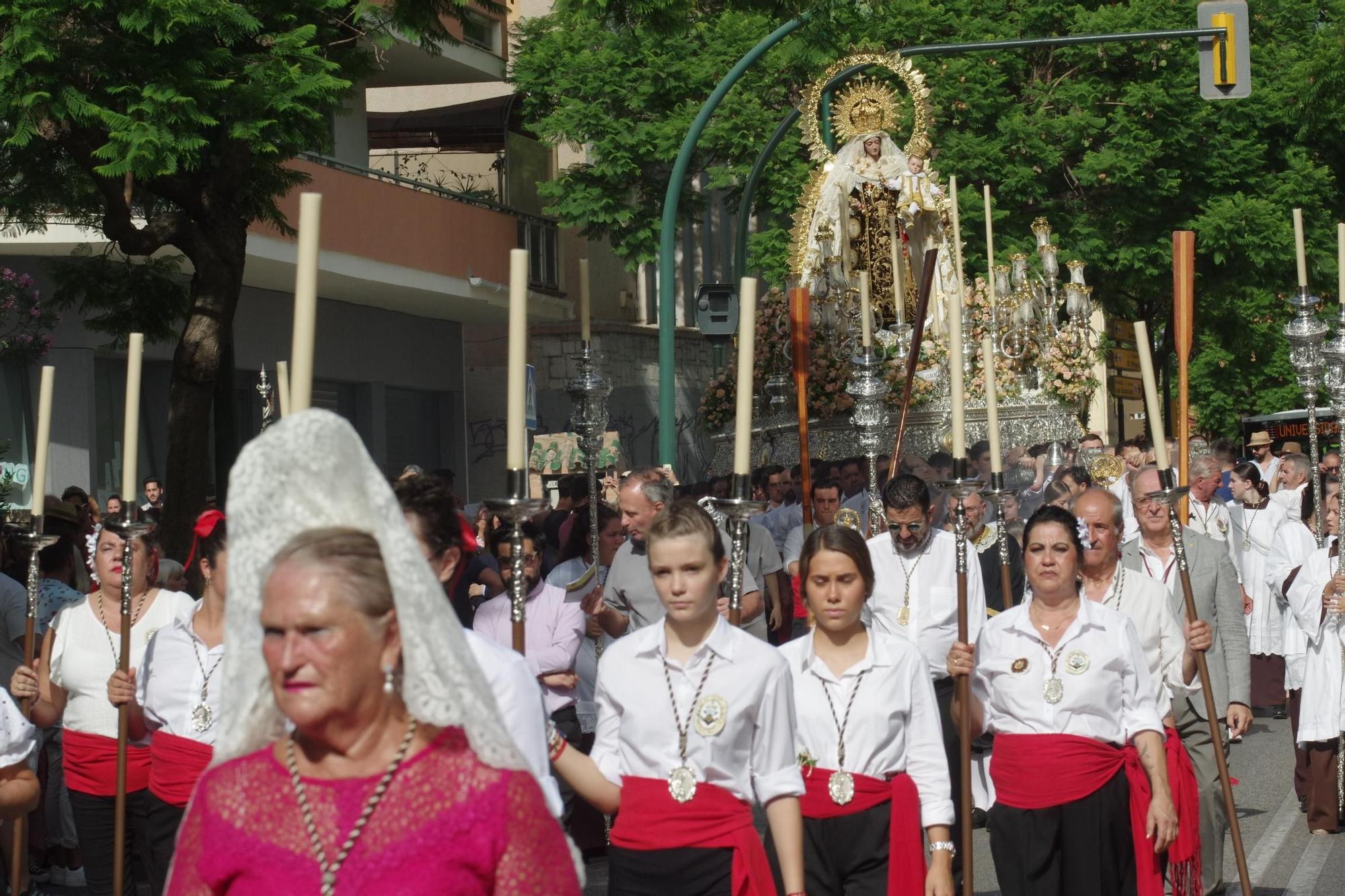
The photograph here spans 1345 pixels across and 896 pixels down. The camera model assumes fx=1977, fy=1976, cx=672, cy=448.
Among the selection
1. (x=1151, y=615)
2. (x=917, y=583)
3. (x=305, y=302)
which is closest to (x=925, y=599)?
(x=917, y=583)

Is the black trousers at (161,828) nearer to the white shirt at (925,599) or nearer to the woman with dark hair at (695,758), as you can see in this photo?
the woman with dark hair at (695,758)

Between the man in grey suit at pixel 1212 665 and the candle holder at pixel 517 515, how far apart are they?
12.8 ft

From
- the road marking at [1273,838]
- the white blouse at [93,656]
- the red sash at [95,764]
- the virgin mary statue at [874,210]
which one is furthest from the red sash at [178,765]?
the virgin mary statue at [874,210]

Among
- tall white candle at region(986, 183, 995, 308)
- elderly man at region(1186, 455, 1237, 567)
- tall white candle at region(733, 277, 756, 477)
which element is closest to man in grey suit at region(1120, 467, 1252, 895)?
tall white candle at region(733, 277, 756, 477)

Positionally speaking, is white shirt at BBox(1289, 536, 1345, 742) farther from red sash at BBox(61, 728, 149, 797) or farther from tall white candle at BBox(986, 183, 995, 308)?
tall white candle at BBox(986, 183, 995, 308)

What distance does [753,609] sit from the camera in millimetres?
8914

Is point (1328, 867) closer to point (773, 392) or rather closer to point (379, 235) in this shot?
point (773, 392)

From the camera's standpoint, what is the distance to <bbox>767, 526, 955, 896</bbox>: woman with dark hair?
18.4ft

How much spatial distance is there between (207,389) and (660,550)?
7.04m

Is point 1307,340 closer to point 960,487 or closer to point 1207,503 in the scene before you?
point 1207,503

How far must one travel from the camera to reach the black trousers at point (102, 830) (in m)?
6.86

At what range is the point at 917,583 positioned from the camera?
7.91 metres

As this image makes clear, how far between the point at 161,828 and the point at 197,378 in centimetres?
541

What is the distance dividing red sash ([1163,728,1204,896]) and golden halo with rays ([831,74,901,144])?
16.9 m
